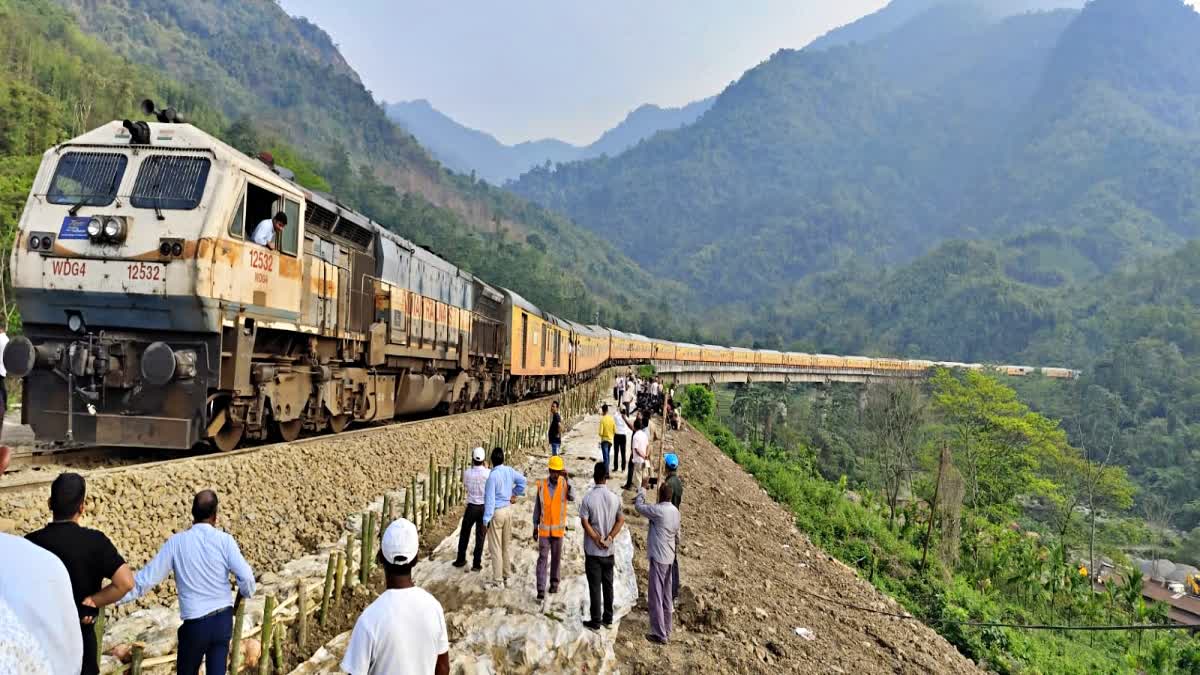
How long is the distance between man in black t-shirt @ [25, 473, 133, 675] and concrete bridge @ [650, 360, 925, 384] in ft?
155

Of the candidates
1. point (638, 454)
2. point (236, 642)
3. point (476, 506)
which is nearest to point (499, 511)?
point (476, 506)

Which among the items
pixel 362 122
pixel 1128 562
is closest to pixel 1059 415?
pixel 1128 562

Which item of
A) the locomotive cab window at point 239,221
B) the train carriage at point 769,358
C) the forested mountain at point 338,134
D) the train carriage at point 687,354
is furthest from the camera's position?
the forested mountain at point 338,134

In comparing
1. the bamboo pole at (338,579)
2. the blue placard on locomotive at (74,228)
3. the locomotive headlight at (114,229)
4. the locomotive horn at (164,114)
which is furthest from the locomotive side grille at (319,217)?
the bamboo pole at (338,579)

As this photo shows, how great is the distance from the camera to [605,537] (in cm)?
672

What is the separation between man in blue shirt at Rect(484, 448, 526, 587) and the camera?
24.7 ft

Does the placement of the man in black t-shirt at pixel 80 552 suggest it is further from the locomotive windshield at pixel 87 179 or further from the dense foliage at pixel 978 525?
the dense foliage at pixel 978 525

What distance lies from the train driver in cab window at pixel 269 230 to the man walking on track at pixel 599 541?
537 centimetres

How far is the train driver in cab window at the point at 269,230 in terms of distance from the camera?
8758 millimetres

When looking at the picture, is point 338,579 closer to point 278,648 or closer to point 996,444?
point 278,648

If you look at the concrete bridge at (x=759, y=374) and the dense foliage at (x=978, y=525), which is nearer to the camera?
the dense foliage at (x=978, y=525)

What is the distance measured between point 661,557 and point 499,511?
6.15ft

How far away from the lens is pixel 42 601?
7.53 ft

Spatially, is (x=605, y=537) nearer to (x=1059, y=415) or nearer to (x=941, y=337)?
(x=1059, y=415)
